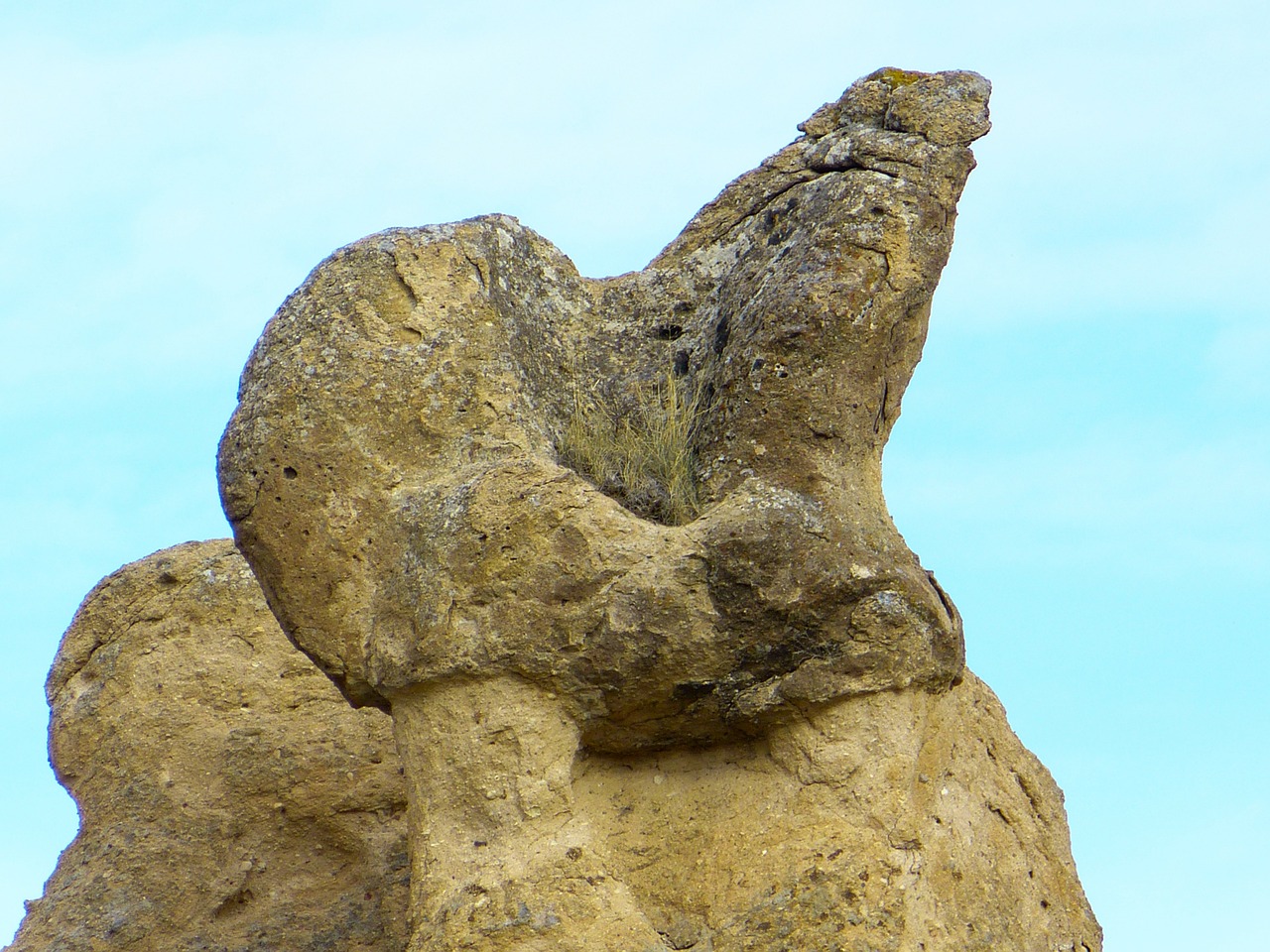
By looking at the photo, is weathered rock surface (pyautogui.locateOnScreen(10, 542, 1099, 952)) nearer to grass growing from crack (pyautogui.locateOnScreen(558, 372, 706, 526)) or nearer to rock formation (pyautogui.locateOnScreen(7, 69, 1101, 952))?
rock formation (pyautogui.locateOnScreen(7, 69, 1101, 952))

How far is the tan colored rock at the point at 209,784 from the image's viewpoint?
8375mm

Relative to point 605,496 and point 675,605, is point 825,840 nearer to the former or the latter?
point 675,605

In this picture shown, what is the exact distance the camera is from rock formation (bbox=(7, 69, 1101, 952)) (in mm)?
6223

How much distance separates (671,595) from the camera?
247 inches

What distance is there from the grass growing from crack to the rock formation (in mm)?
14

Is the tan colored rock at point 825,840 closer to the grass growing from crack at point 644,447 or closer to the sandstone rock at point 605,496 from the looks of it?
the sandstone rock at point 605,496

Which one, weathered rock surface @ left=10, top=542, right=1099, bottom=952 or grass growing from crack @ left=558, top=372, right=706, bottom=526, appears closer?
weathered rock surface @ left=10, top=542, right=1099, bottom=952

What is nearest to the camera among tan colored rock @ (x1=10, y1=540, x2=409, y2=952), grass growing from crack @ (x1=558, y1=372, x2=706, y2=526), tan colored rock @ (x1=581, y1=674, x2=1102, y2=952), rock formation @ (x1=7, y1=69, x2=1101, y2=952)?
tan colored rock @ (x1=581, y1=674, x2=1102, y2=952)

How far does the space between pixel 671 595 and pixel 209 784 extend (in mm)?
3241

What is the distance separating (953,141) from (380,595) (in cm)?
243

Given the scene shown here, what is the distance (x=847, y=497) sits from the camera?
6438 mm

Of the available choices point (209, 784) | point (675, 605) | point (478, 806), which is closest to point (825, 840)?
point (675, 605)

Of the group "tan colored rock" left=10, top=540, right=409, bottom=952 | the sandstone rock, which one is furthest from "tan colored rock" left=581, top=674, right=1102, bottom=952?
"tan colored rock" left=10, top=540, right=409, bottom=952

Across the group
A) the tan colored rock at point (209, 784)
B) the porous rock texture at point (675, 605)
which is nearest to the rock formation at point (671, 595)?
the porous rock texture at point (675, 605)
